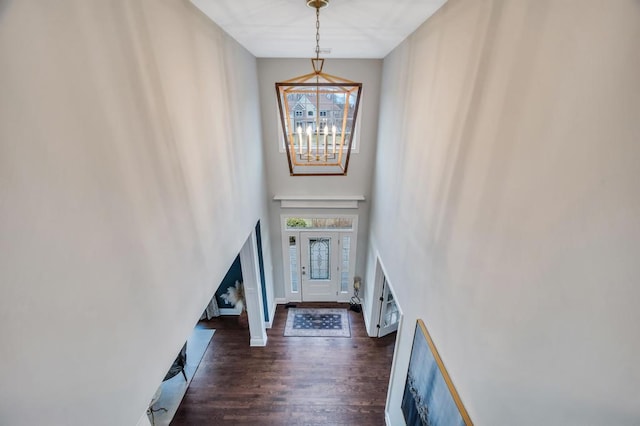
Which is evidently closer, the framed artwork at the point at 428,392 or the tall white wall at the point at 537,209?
the tall white wall at the point at 537,209

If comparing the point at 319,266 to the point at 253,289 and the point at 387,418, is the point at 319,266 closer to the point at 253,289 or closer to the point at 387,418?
the point at 253,289

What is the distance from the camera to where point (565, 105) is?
109 centimetres

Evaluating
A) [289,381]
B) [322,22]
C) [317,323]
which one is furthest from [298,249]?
[322,22]

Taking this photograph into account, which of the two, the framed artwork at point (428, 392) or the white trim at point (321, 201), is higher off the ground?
the white trim at point (321, 201)

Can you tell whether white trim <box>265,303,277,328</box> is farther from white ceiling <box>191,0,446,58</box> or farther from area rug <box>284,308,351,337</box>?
white ceiling <box>191,0,446,58</box>

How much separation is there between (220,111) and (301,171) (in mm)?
2435

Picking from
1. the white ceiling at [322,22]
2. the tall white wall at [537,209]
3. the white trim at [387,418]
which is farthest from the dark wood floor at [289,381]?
the white ceiling at [322,22]

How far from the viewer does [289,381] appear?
14.8 feet

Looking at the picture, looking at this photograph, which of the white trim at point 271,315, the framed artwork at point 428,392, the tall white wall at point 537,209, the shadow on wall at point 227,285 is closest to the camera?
the tall white wall at point 537,209

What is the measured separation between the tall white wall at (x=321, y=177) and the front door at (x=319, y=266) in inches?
18.6

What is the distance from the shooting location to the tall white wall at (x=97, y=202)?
0.98 metres

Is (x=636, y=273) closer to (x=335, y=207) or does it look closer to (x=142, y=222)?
(x=142, y=222)

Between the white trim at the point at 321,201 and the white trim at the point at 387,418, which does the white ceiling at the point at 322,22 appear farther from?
the white trim at the point at 387,418

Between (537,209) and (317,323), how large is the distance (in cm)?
511
